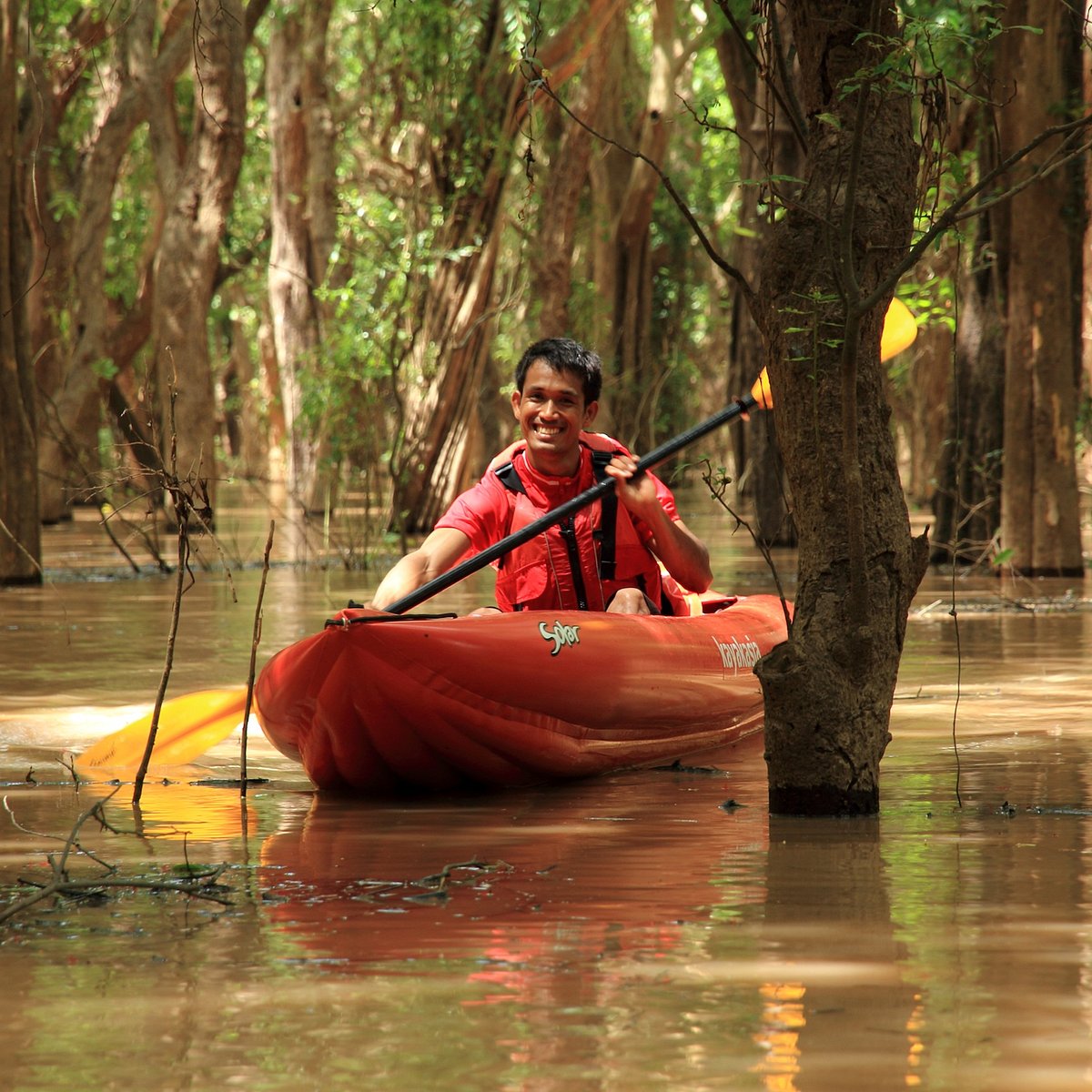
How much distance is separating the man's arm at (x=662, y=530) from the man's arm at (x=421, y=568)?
1.76 ft

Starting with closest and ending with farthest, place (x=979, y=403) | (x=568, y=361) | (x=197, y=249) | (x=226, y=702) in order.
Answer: (x=226, y=702)
(x=568, y=361)
(x=979, y=403)
(x=197, y=249)

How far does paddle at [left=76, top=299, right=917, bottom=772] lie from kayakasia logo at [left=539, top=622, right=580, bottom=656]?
30 centimetres

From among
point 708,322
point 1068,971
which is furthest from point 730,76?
point 708,322

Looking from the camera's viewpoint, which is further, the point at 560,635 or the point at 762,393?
the point at 762,393

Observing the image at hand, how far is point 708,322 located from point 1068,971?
2935 centimetres

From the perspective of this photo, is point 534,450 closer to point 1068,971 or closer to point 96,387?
point 1068,971

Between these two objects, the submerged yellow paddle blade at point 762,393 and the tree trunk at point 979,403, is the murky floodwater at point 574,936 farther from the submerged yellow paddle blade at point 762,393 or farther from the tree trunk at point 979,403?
Answer: the tree trunk at point 979,403

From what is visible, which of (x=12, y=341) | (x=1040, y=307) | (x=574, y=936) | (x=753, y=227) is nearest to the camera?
(x=574, y=936)

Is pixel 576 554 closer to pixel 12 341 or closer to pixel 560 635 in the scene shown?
pixel 560 635

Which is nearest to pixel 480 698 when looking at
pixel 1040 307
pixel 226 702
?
pixel 226 702

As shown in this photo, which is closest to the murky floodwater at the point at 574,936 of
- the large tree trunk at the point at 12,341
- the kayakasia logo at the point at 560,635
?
the kayakasia logo at the point at 560,635

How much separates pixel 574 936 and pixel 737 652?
2942 millimetres

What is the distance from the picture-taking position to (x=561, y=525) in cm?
582

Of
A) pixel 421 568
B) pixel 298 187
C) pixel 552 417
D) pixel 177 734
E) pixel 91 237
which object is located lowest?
pixel 177 734
